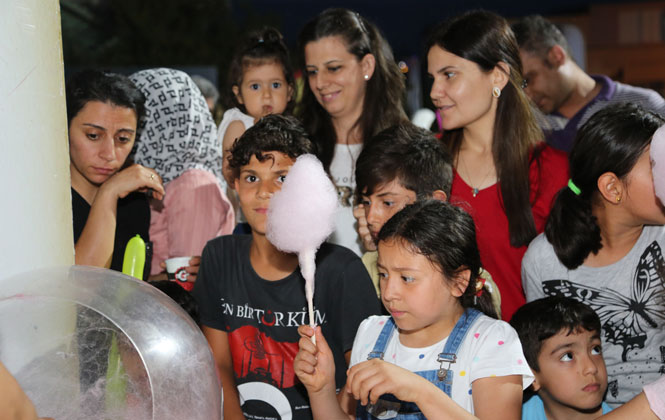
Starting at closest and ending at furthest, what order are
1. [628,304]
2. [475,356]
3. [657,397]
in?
[657,397]
[475,356]
[628,304]

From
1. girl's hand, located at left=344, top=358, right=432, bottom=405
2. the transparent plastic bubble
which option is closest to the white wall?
the transparent plastic bubble

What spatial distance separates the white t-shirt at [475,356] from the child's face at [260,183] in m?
0.57

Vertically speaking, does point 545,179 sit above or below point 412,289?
above

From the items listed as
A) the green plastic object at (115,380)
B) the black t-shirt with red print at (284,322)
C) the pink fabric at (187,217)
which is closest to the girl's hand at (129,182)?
the pink fabric at (187,217)

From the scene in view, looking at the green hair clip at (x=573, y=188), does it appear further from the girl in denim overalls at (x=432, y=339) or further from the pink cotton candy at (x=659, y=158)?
the girl in denim overalls at (x=432, y=339)

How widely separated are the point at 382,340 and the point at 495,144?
1.09 meters

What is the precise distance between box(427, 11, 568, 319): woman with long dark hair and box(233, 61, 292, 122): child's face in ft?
3.09

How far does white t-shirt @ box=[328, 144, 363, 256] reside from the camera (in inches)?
116

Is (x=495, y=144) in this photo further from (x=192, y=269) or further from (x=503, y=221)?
(x=192, y=269)

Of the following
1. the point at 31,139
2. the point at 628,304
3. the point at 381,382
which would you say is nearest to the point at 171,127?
the point at 31,139

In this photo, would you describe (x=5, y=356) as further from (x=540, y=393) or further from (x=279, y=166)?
(x=540, y=393)

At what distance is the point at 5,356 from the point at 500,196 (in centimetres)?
188

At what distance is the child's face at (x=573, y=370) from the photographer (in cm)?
231

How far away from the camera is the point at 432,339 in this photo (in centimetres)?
204
